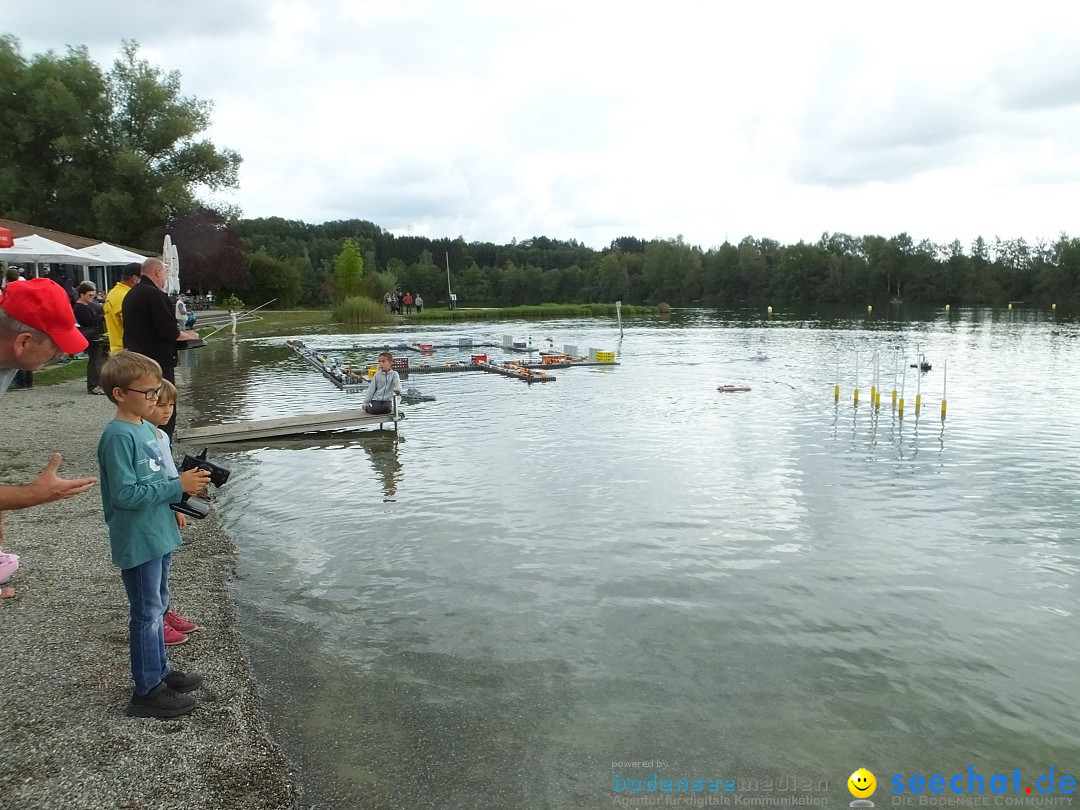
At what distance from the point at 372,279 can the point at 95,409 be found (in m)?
63.5

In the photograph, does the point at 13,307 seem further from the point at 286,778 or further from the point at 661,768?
the point at 661,768

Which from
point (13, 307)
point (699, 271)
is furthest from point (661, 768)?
point (699, 271)

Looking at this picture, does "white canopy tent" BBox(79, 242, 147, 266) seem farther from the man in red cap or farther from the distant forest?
the distant forest

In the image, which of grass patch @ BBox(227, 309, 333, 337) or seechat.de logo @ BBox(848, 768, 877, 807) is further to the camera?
grass patch @ BBox(227, 309, 333, 337)

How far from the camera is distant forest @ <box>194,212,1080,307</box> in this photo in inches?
4043

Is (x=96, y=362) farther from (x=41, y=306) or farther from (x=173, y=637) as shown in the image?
(x=41, y=306)

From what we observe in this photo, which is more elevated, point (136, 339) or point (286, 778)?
point (136, 339)

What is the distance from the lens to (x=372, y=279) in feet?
249

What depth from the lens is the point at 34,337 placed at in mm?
3602

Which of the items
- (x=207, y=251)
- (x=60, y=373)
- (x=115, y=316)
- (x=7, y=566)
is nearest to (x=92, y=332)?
(x=60, y=373)

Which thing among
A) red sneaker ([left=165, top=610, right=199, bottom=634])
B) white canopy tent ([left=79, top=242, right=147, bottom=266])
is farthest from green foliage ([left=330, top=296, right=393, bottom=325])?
red sneaker ([left=165, top=610, right=199, bottom=634])

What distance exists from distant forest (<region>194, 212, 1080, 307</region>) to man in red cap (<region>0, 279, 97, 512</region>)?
247 ft

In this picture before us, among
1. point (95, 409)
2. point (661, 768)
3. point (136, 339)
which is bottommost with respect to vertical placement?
point (661, 768)

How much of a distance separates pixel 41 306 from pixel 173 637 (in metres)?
2.80
